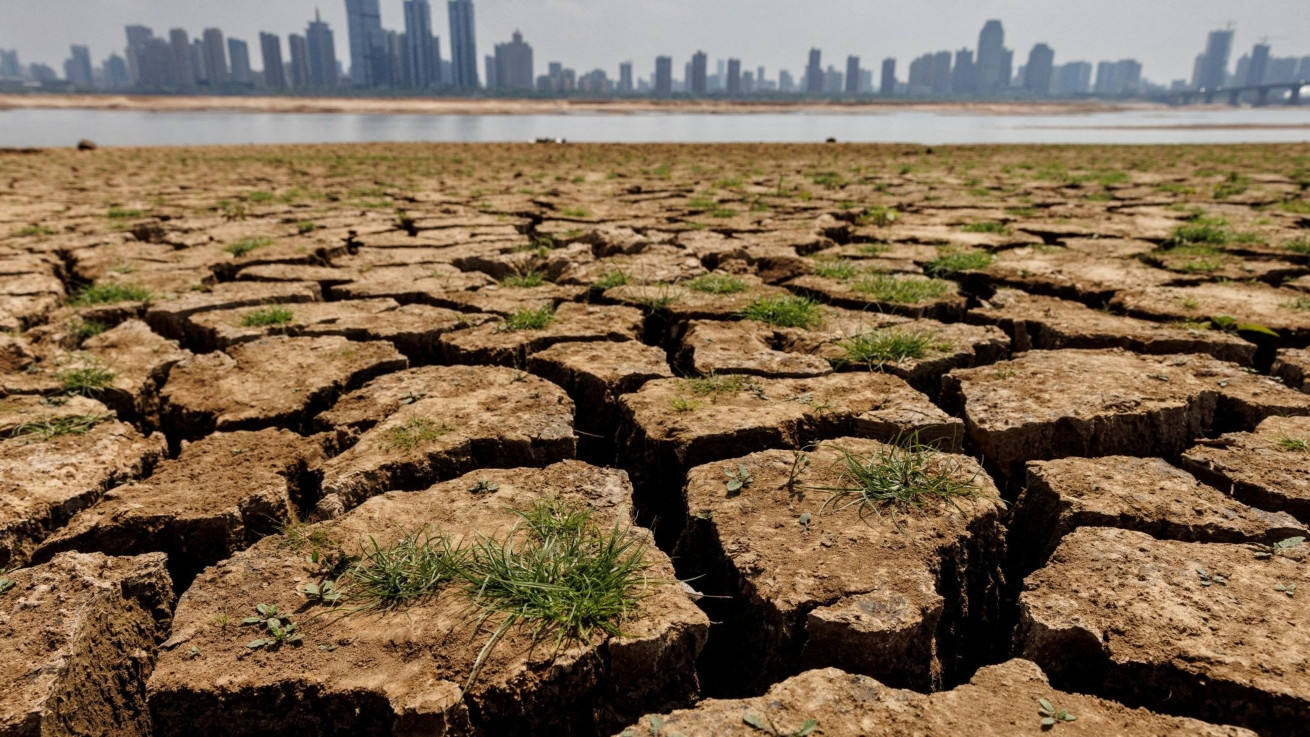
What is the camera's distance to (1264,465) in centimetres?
172

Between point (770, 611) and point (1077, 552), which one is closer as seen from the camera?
point (770, 611)

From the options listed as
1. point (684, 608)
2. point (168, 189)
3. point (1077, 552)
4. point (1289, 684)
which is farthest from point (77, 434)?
point (168, 189)

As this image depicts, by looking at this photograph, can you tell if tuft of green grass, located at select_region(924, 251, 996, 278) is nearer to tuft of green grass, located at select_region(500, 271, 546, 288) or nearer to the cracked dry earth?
the cracked dry earth

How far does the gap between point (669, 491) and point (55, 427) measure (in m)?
1.53

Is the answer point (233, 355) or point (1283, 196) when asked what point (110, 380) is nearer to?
point (233, 355)

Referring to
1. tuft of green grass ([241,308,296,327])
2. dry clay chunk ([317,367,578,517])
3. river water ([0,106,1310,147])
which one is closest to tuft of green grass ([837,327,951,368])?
dry clay chunk ([317,367,578,517])

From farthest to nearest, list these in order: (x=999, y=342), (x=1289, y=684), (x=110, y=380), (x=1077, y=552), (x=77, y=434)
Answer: (x=999, y=342) → (x=110, y=380) → (x=77, y=434) → (x=1077, y=552) → (x=1289, y=684)

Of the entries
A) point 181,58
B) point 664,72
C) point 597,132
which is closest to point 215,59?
point 181,58

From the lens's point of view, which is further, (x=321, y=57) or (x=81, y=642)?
(x=321, y=57)

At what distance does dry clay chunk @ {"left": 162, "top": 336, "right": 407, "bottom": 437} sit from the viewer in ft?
7.11

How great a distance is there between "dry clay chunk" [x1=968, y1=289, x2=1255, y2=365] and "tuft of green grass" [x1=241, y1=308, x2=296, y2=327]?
8.21 feet

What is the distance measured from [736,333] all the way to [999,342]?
2.78 ft

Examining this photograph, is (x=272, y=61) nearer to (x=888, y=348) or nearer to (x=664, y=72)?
(x=664, y=72)

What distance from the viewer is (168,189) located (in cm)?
733
